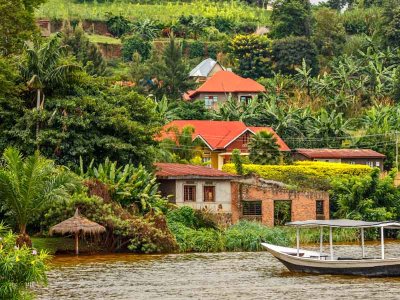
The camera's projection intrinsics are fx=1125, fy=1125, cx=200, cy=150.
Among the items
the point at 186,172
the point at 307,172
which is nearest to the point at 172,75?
the point at 307,172

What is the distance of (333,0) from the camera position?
152 metres

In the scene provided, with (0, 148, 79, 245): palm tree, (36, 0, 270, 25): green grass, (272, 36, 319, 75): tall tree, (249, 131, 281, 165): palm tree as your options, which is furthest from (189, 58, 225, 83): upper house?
(0, 148, 79, 245): palm tree

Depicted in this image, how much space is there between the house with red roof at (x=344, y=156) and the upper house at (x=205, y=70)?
3435cm

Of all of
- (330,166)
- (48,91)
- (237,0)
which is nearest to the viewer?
(48,91)

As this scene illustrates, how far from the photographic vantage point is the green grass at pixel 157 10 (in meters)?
125

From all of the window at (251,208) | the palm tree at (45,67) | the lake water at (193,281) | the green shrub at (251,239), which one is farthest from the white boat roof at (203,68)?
the lake water at (193,281)

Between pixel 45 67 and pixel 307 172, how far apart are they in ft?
61.2

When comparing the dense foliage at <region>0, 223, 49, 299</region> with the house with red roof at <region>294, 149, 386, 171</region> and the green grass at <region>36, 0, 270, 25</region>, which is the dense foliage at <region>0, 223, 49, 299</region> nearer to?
the house with red roof at <region>294, 149, 386, 171</region>

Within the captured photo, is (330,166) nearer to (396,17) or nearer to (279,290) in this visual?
(279,290)

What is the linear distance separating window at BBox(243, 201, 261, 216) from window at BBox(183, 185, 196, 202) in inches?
119

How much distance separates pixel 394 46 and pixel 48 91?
63.2 meters

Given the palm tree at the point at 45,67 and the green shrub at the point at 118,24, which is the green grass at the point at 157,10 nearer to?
the green shrub at the point at 118,24

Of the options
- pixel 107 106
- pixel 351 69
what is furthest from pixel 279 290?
pixel 351 69

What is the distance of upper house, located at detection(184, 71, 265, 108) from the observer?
3829 inches
